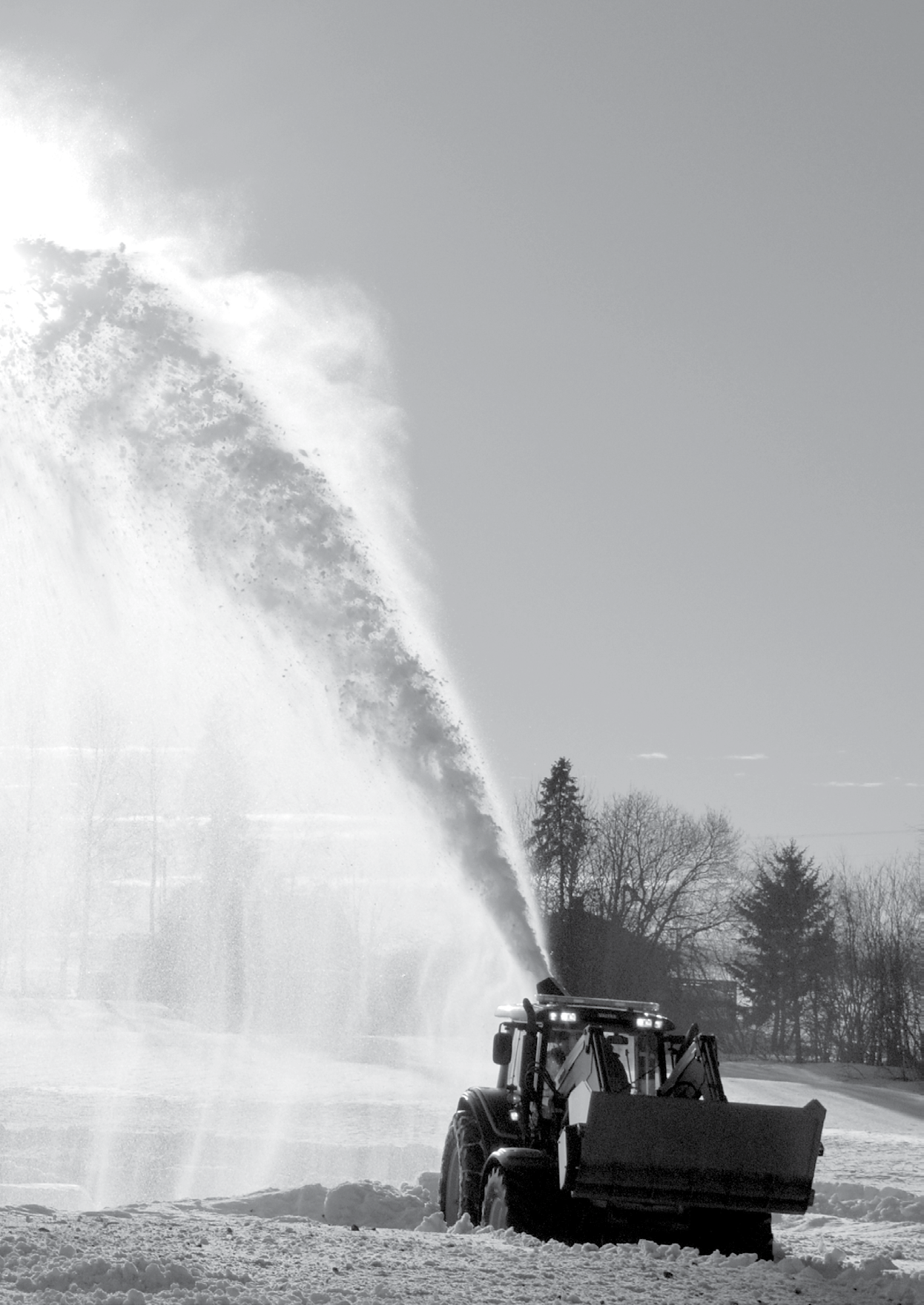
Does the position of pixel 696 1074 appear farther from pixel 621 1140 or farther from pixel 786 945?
pixel 786 945

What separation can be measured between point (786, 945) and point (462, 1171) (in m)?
53.7

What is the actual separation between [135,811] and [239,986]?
37.4 feet

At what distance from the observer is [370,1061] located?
31.8 meters

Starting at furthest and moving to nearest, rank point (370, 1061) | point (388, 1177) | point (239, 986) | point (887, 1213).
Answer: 1. point (239, 986)
2. point (370, 1061)
3. point (388, 1177)
4. point (887, 1213)

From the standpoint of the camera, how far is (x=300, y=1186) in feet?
52.6

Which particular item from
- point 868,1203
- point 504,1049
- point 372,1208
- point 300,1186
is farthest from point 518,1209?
point 300,1186

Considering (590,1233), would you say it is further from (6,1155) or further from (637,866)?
(637,866)

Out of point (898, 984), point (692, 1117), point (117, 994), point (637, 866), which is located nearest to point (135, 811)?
point (117, 994)

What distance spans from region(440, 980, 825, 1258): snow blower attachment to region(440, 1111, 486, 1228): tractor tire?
16mm

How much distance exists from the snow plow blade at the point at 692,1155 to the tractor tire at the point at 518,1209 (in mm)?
602

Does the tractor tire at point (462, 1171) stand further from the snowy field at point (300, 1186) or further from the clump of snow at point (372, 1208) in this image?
the clump of snow at point (372, 1208)

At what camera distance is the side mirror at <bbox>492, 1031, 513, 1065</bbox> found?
38.2 feet

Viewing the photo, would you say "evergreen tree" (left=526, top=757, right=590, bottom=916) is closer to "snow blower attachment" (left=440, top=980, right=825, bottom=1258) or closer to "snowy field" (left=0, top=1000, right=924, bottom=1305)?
"snowy field" (left=0, top=1000, right=924, bottom=1305)

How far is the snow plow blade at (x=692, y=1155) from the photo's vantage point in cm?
945
